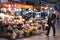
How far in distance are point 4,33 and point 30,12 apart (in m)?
7.64

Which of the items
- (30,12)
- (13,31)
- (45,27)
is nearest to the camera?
(13,31)

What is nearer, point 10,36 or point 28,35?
point 10,36

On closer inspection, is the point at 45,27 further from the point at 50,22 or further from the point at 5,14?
the point at 5,14

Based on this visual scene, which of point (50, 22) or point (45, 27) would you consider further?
point (45, 27)

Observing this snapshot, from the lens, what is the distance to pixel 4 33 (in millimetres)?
13781

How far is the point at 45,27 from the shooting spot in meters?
17.6

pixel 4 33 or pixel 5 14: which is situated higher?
pixel 5 14

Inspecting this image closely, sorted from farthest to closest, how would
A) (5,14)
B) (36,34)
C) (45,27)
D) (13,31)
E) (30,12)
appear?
(30,12)
(45,27)
(36,34)
(5,14)
(13,31)

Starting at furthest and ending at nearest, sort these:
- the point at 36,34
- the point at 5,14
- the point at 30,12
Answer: the point at 30,12
the point at 36,34
the point at 5,14

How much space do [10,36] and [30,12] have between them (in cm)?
799

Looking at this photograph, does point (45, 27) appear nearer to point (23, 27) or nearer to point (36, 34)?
point (36, 34)

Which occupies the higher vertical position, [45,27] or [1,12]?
[1,12]

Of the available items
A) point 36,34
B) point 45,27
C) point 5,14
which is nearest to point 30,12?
point 45,27

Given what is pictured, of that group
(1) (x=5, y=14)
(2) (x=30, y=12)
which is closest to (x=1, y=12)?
(1) (x=5, y=14)
